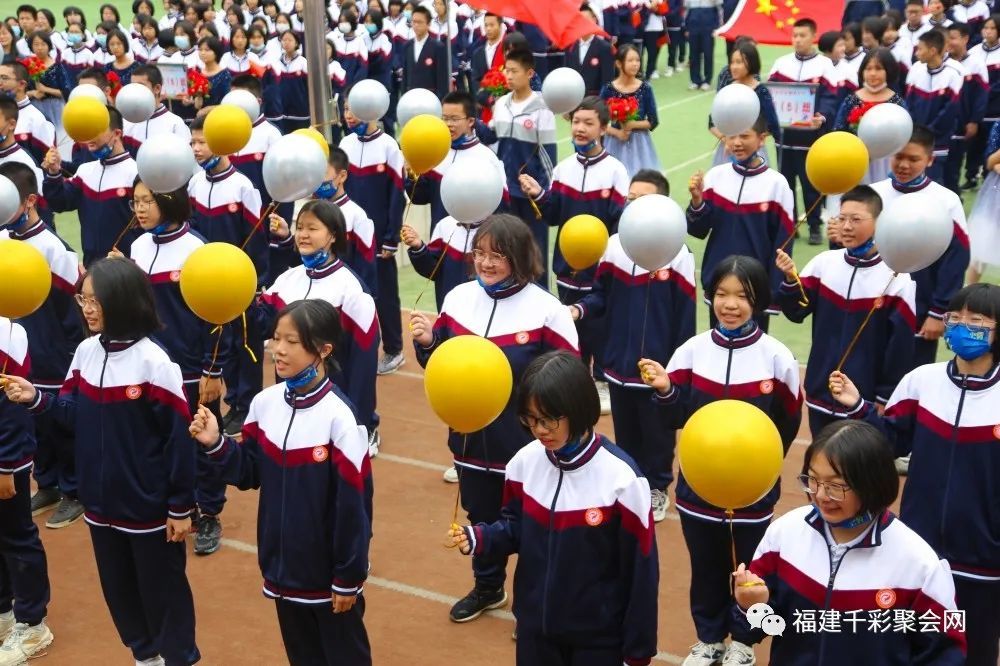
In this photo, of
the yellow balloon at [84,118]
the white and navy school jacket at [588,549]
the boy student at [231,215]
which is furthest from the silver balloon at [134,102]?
the white and navy school jacket at [588,549]

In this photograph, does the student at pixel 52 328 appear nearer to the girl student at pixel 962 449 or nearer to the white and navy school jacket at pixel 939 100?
the girl student at pixel 962 449

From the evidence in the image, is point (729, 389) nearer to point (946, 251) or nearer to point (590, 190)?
point (946, 251)

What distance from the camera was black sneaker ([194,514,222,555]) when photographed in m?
6.07

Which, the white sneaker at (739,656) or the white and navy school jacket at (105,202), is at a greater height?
the white and navy school jacket at (105,202)

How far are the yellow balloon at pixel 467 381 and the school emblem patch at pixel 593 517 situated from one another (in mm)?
463

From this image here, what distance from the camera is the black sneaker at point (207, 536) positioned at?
6.07 meters

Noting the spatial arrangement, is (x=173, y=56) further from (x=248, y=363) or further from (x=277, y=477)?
(x=277, y=477)

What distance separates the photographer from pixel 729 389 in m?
4.64

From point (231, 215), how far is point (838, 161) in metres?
3.75

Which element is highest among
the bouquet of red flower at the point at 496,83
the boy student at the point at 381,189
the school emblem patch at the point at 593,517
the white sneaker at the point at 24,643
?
the bouquet of red flower at the point at 496,83

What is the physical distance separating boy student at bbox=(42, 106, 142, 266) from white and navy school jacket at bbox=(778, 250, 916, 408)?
14.8 feet

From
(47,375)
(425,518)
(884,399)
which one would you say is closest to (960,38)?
(884,399)

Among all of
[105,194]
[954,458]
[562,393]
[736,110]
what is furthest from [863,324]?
[105,194]

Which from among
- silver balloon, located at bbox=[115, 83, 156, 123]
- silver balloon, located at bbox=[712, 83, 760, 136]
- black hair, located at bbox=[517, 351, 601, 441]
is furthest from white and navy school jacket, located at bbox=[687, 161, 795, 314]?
silver balloon, located at bbox=[115, 83, 156, 123]
